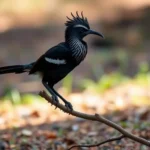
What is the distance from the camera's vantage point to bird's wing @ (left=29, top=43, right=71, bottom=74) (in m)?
4.35

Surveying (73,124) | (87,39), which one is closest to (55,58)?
(73,124)

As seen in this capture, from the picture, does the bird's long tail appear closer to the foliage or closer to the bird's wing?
the bird's wing

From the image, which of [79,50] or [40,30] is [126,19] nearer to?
[40,30]

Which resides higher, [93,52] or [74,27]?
[93,52]

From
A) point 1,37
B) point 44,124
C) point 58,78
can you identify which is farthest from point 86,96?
point 1,37

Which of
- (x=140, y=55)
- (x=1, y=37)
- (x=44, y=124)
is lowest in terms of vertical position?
(x=44, y=124)

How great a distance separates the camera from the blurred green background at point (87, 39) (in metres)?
9.45

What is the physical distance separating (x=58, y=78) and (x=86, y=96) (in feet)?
10.7

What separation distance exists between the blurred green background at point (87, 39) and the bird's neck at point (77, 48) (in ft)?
10.5

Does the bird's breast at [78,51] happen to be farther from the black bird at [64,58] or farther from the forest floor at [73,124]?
the forest floor at [73,124]

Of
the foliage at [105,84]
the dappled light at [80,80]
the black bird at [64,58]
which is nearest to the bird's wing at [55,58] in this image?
the black bird at [64,58]

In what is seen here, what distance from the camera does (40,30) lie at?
14.5 metres

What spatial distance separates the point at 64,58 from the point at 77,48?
13cm

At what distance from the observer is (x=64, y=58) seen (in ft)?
14.3
